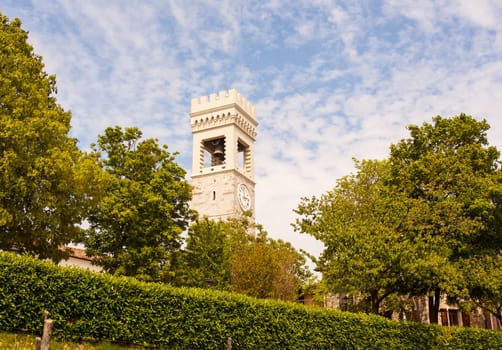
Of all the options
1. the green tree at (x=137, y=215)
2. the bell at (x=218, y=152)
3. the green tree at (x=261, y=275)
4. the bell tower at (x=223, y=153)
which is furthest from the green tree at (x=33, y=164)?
the bell at (x=218, y=152)

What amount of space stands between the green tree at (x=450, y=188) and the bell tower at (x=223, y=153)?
3480 cm

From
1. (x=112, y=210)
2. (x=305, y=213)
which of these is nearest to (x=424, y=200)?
(x=305, y=213)

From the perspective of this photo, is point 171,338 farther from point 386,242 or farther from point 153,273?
point 386,242

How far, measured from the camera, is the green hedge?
52.4 feet

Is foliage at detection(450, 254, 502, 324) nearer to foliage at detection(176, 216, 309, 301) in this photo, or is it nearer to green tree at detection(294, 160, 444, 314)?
green tree at detection(294, 160, 444, 314)

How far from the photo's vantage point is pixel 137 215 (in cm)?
2723

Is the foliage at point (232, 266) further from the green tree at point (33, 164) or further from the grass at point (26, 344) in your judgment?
the grass at point (26, 344)

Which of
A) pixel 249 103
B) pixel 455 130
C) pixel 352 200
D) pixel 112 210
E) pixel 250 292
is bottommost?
pixel 250 292

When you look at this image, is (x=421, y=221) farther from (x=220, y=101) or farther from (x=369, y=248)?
(x=220, y=101)

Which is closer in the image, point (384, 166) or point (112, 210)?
point (112, 210)

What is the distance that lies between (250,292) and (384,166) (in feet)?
43.3

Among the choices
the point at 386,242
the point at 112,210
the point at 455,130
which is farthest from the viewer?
the point at 455,130

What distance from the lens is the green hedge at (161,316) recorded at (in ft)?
52.4

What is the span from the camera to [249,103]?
74000 millimetres
